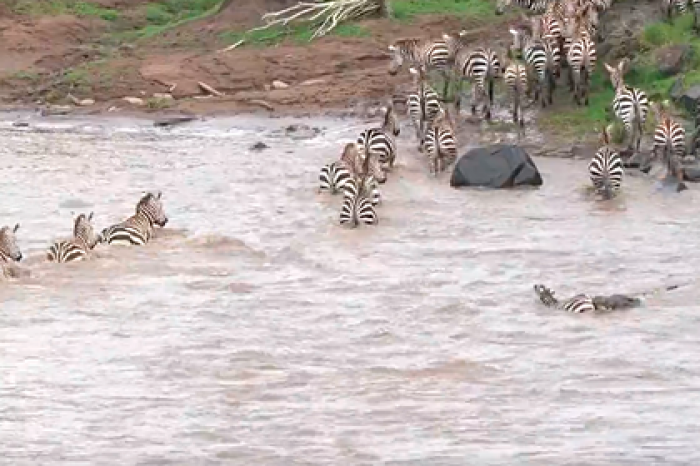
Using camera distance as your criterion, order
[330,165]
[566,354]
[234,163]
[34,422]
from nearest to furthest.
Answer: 1. [34,422]
2. [566,354]
3. [330,165]
4. [234,163]

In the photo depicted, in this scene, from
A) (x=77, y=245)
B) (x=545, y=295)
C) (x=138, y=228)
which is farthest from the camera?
(x=138, y=228)

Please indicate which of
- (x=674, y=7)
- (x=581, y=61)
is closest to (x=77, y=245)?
(x=581, y=61)

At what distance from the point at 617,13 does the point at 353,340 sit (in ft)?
34.0

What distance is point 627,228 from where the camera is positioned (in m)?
13.5

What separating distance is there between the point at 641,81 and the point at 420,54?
287 cm

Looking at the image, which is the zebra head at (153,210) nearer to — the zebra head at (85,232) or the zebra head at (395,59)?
the zebra head at (85,232)

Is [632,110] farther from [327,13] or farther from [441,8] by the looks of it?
[327,13]

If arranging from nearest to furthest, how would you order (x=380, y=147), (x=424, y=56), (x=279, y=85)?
(x=380, y=147) → (x=424, y=56) → (x=279, y=85)

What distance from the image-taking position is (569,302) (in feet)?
36.0

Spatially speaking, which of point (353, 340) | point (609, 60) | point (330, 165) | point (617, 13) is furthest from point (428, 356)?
point (617, 13)

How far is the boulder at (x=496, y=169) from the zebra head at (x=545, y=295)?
13.1 feet

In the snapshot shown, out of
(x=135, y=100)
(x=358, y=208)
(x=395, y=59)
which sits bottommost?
(x=358, y=208)

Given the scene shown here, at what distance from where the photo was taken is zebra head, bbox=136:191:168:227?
1379 cm

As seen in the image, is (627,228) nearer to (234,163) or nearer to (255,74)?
(234,163)
